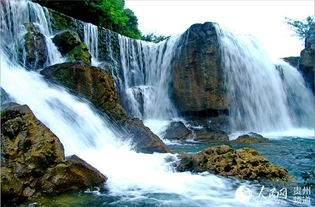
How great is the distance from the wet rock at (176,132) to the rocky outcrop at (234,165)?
6.04m

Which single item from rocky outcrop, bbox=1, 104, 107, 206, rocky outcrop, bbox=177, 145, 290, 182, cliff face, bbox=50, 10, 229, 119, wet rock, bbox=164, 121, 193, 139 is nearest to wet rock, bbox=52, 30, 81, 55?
cliff face, bbox=50, 10, 229, 119

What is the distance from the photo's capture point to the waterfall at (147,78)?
15795mm

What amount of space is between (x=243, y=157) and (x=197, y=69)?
9887 mm

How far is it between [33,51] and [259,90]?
1245 cm

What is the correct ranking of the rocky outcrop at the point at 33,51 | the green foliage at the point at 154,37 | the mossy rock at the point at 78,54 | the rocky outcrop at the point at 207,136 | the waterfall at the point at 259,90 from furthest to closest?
the green foliage at the point at 154,37
the waterfall at the point at 259,90
the rocky outcrop at the point at 207,136
the mossy rock at the point at 78,54
the rocky outcrop at the point at 33,51

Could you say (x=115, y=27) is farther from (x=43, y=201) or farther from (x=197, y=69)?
(x=43, y=201)

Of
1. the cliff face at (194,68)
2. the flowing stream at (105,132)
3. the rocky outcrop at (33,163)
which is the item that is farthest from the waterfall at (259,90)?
the rocky outcrop at (33,163)

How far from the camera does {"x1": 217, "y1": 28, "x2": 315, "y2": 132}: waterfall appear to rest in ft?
53.4

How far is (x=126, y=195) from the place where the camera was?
4688mm

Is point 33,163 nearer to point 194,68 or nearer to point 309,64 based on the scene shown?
point 194,68

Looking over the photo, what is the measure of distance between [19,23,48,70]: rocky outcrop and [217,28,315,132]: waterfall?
9.08 m

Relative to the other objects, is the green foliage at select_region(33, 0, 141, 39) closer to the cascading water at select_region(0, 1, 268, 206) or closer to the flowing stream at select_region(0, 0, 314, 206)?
the flowing stream at select_region(0, 0, 314, 206)

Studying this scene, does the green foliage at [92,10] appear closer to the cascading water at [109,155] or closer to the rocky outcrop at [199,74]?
the rocky outcrop at [199,74]

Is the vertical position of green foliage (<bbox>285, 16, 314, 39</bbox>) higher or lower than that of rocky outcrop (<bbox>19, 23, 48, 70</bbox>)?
higher
